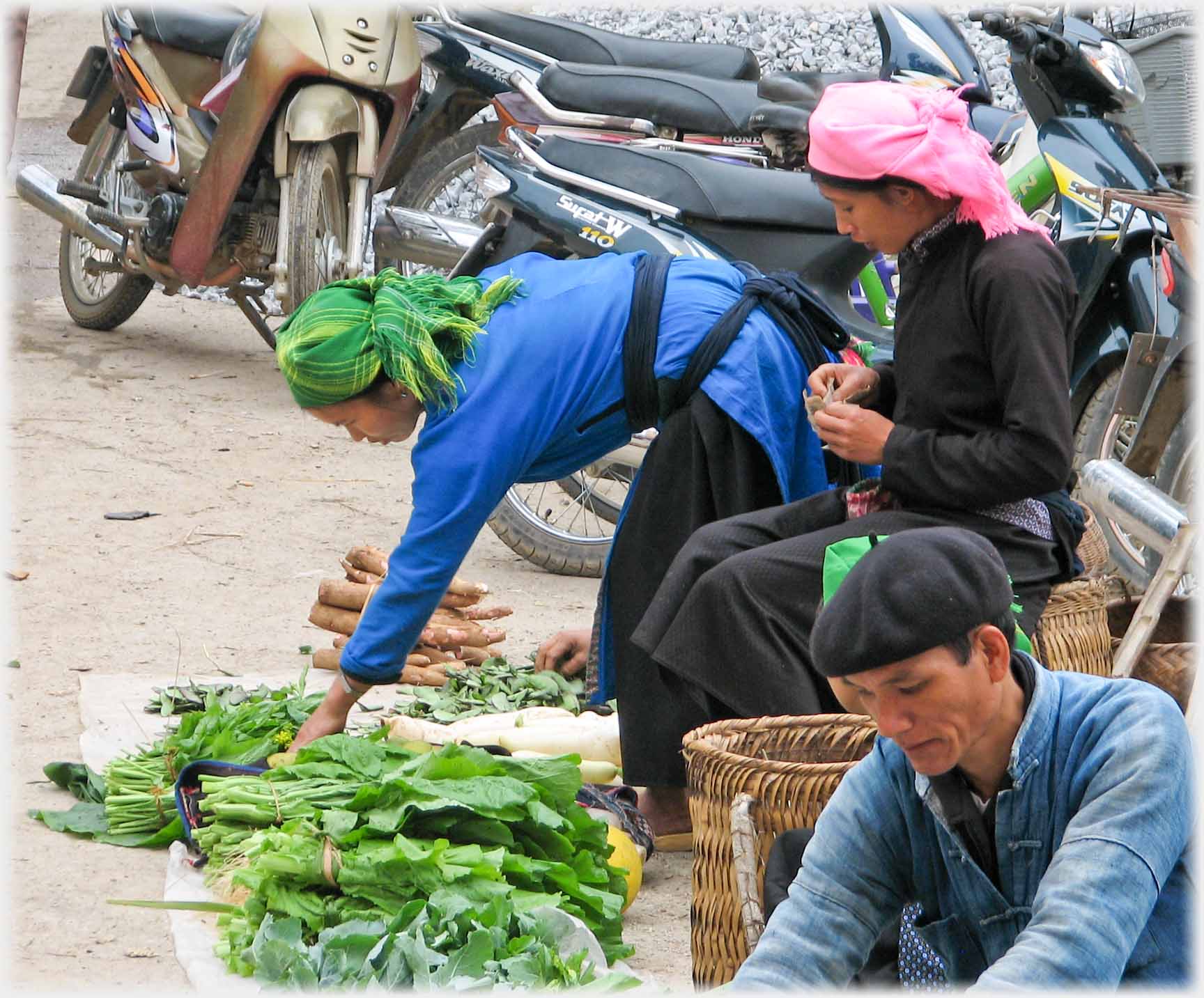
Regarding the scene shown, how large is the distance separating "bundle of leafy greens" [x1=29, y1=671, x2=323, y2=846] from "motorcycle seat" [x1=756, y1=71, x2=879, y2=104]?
110 inches

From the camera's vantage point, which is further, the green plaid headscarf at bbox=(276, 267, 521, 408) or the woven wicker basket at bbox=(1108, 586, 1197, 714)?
the woven wicker basket at bbox=(1108, 586, 1197, 714)

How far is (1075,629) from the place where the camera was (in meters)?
3.22

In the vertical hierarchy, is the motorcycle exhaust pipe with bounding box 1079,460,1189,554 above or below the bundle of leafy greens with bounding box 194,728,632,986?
above

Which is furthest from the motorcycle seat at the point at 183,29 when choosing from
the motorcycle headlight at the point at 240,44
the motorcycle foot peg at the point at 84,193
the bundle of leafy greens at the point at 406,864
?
the bundle of leafy greens at the point at 406,864

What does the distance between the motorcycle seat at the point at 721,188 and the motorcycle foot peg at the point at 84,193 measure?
131 inches

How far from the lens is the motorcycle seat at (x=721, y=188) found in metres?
4.92

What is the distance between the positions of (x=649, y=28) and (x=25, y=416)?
5127 mm

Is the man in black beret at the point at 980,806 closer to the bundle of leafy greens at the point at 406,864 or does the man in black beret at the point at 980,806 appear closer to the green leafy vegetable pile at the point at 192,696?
the bundle of leafy greens at the point at 406,864

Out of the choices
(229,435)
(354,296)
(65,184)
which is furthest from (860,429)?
(65,184)

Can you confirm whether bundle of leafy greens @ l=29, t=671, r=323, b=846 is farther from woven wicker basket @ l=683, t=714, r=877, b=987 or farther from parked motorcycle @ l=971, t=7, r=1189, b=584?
parked motorcycle @ l=971, t=7, r=1189, b=584

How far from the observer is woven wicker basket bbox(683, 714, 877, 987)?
262 centimetres

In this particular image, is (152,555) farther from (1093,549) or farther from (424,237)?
(1093,549)

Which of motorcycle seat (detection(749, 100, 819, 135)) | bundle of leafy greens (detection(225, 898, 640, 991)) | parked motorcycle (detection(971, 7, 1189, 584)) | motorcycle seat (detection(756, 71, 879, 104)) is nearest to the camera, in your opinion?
bundle of leafy greens (detection(225, 898, 640, 991))

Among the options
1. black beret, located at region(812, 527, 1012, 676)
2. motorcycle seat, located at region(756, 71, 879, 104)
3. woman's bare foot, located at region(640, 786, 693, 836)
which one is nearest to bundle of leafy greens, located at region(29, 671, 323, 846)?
woman's bare foot, located at region(640, 786, 693, 836)
